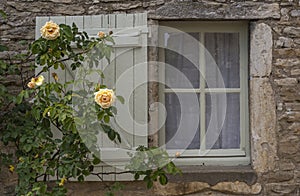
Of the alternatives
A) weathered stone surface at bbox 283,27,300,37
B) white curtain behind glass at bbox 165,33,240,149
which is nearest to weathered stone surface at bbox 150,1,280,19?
weathered stone surface at bbox 283,27,300,37

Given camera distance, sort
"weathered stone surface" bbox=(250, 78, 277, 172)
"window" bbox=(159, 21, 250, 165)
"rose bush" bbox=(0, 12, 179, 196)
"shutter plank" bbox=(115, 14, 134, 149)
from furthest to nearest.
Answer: "window" bbox=(159, 21, 250, 165), "weathered stone surface" bbox=(250, 78, 277, 172), "shutter plank" bbox=(115, 14, 134, 149), "rose bush" bbox=(0, 12, 179, 196)

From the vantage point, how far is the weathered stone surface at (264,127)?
344 centimetres

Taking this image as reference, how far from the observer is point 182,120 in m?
3.64

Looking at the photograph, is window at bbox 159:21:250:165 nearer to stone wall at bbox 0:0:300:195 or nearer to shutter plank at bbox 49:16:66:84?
stone wall at bbox 0:0:300:195

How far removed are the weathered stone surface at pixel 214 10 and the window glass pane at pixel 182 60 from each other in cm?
24

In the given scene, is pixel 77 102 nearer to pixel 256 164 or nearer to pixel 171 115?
pixel 171 115

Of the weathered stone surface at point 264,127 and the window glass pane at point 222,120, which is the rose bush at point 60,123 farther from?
the weathered stone surface at point 264,127

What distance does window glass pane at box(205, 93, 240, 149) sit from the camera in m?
3.64

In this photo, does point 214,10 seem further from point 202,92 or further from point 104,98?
point 104,98

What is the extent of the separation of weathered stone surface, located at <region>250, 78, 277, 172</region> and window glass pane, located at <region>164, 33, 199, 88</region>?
49cm

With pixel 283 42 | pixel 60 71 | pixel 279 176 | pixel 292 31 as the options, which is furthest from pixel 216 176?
pixel 60 71

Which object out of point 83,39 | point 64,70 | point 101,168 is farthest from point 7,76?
point 101,168

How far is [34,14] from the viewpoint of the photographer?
347cm

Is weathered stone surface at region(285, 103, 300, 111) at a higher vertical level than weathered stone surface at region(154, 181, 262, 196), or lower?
higher
